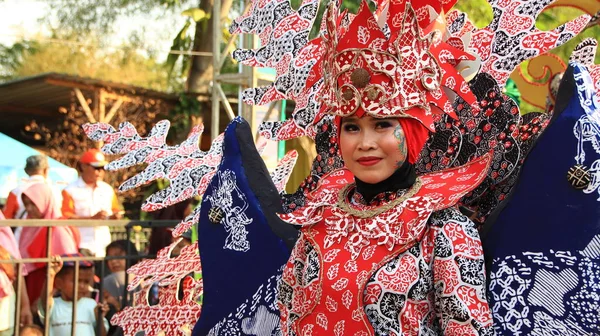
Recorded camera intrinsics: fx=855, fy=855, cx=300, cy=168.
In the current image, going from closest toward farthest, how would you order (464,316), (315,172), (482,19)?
(464,316), (315,172), (482,19)

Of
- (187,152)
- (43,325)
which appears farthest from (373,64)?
(43,325)

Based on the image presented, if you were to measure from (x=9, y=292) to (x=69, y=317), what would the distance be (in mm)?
386

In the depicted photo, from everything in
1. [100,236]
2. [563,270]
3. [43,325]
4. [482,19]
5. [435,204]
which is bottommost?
[43,325]

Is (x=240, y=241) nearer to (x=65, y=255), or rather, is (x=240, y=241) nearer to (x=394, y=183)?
(x=394, y=183)

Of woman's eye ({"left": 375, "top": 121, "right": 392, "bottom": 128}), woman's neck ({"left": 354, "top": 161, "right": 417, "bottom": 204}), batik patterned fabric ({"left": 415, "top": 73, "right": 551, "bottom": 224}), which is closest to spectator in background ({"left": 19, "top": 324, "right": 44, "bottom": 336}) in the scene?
batik patterned fabric ({"left": 415, "top": 73, "right": 551, "bottom": 224})

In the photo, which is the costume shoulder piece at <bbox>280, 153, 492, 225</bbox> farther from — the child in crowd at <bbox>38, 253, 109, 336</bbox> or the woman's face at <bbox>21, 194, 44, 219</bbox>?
the woman's face at <bbox>21, 194, 44, 219</bbox>

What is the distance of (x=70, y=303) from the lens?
4828mm

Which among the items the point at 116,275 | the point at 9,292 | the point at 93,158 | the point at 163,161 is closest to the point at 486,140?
the point at 163,161

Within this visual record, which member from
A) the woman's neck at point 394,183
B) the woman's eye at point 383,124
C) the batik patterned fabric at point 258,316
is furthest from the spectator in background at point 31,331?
the woman's eye at point 383,124

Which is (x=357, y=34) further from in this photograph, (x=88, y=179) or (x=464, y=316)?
(x=88, y=179)

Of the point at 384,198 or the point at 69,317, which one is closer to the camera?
the point at 384,198

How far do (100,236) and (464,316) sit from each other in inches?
151

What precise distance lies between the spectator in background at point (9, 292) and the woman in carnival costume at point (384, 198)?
212 centimetres

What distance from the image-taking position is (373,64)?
2209mm
